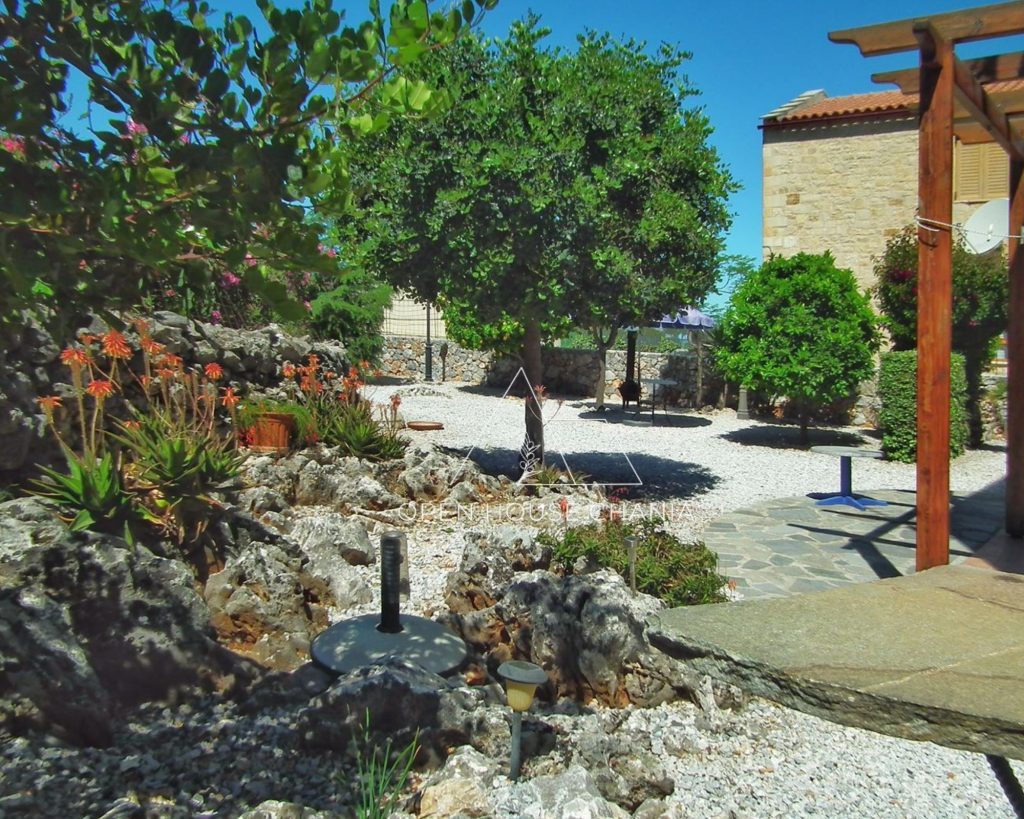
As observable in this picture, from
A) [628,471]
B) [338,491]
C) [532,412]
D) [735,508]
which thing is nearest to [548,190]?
[532,412]

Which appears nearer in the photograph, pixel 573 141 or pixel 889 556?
pixel 889 556

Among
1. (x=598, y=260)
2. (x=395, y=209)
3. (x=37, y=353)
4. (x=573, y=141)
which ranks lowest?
(x=37, y=353)

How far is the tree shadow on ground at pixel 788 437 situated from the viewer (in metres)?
12.9

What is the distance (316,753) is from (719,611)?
64.9 inches

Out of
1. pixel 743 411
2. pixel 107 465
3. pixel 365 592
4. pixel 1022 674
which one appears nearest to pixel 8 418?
pixel 107 465

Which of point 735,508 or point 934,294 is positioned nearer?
point 934,294

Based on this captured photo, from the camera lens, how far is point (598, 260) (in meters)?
7.25

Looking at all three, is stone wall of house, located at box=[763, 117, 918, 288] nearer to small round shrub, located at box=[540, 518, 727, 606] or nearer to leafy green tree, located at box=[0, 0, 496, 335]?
small round shrub, located at box=[540, 518, 727, 606]

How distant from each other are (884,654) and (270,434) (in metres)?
5.88

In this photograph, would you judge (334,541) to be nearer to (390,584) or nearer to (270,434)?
(390,584)

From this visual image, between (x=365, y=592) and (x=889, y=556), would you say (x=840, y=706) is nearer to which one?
(x=365, y=592)

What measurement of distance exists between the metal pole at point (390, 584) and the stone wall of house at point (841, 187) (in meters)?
13.8

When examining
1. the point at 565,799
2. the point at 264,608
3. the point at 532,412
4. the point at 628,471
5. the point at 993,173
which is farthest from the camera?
the point at 993,173

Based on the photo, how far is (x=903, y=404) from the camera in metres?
11.1
